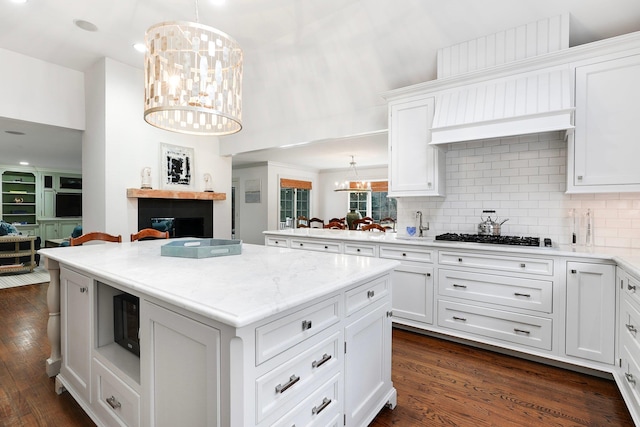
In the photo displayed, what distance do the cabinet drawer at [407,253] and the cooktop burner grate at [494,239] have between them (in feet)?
0.74

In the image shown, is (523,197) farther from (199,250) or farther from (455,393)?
(199,250)

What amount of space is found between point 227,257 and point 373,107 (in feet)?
8.57

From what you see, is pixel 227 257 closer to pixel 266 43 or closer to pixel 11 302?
pixel 266 43

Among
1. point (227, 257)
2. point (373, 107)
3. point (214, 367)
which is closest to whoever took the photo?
point (214, 367)

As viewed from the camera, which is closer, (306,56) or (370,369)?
(370,369)

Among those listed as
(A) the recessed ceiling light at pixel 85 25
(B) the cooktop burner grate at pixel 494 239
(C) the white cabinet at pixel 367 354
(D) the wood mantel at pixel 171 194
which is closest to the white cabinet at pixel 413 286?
(B) the cooktop burner grate at pixel 494 239

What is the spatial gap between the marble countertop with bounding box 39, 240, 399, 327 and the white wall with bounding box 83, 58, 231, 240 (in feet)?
7.05

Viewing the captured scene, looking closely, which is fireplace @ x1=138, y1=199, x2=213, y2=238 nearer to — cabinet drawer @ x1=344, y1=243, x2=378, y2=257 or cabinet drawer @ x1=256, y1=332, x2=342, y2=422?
cabinet drawer @ x1=344, y1=243, x2=378, y2=257

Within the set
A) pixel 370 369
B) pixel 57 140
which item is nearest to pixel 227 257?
pixel 370 369

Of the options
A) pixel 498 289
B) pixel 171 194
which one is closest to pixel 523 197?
pixel 498 289

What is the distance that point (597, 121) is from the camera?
231 centimetres

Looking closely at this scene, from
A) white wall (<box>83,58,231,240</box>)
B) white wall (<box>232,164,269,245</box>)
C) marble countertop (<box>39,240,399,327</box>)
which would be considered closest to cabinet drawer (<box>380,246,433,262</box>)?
marble countertop (<box>39,240,399,327</box>)

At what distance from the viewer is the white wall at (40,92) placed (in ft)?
12.0

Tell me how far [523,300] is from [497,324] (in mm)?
285
